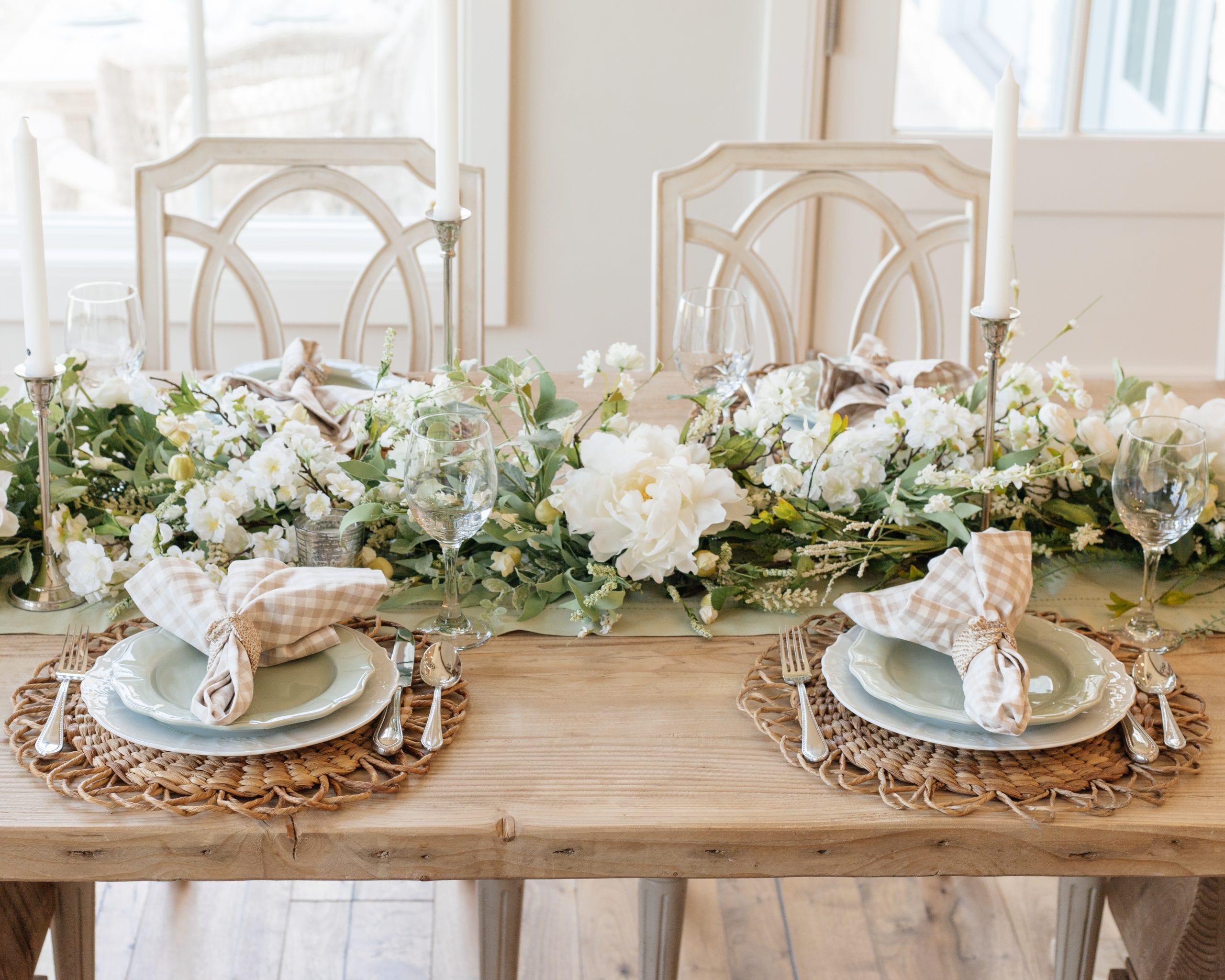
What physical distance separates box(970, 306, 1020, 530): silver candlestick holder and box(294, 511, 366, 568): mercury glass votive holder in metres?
0.53

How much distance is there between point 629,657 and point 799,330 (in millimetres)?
1844

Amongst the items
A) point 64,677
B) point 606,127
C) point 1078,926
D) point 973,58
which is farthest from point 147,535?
point 973,58

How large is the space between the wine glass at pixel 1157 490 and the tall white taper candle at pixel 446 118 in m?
0.61

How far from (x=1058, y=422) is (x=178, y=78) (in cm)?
225

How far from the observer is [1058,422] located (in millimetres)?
1168

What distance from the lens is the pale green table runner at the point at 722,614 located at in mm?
1066

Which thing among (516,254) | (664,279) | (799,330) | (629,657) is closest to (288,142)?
(664,279)

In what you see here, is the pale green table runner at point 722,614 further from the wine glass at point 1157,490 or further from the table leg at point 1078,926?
the table leg at point 1078,926

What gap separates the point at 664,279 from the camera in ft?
6.27

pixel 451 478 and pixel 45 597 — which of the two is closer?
pixel 451 478

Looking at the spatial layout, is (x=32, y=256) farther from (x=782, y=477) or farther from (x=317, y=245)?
(x=317, y=245)

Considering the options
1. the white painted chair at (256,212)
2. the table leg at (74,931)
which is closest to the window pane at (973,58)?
the white painted chair at (256,212)

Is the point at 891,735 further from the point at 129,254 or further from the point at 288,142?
the point at 129,254

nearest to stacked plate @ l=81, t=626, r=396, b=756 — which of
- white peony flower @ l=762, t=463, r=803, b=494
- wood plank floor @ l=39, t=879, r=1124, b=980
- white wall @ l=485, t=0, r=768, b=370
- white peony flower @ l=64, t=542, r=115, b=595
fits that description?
white peony flower @ l=64, t=542, r=115, b=595
